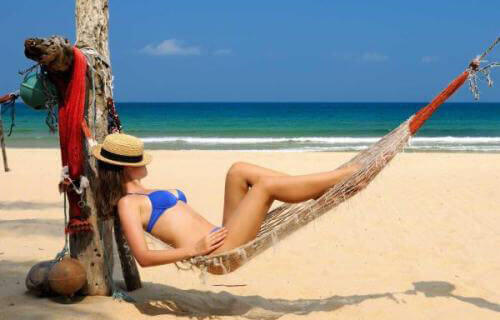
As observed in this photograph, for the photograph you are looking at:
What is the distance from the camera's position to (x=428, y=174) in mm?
8805

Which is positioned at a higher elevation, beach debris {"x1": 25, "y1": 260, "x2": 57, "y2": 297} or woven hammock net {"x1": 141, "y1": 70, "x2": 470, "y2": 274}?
woven hammock net {"x1": 141, "y1": 70, "x2": 470, "y2": 274}

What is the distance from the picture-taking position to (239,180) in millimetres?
3084

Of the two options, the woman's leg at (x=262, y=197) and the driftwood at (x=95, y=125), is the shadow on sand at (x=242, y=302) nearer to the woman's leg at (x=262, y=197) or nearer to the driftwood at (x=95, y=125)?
the driftwood at (x=95, y=125)

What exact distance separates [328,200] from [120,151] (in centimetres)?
103

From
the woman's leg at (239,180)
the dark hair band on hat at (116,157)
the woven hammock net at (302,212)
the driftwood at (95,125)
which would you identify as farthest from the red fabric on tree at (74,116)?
the woman's leg at (239,180)

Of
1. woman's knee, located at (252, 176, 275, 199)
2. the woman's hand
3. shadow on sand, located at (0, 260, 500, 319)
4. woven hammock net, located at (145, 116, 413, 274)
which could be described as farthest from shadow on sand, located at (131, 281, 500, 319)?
woman's knee, located at (252, 176, 275, 199)

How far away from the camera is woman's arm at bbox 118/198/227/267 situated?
2.61 metres

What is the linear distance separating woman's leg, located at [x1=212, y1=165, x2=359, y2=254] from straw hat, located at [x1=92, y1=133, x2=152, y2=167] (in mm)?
543

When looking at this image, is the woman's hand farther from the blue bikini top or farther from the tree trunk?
the tree trunk

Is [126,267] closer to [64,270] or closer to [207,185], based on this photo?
[64,270]

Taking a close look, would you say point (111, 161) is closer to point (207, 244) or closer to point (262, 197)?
point (207, 244)

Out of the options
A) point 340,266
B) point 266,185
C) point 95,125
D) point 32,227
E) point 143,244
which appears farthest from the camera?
point 32,227

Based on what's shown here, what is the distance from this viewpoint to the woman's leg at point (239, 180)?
3049mm

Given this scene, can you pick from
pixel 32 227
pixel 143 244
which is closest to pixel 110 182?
pixel 143 244
